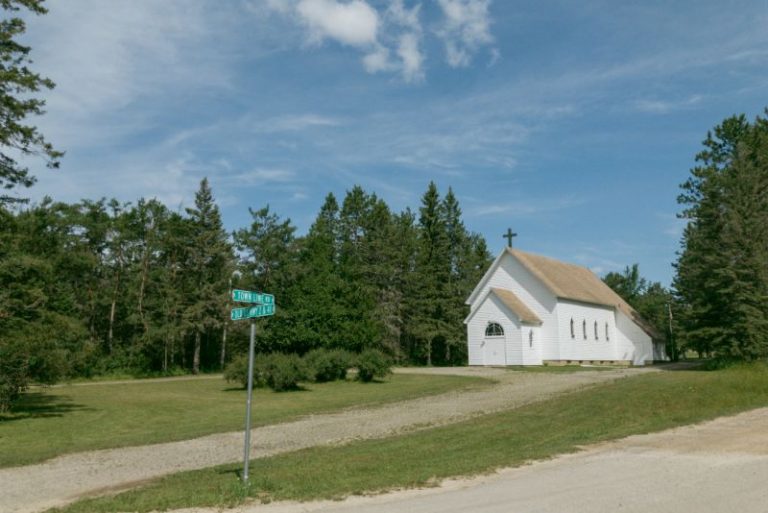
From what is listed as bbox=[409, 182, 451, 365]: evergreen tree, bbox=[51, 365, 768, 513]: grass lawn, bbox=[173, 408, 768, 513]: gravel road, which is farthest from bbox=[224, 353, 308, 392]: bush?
bbox=[409, 182, 451, 365]: evergreen tree

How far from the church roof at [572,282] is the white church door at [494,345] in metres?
4.66

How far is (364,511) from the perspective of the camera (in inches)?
292

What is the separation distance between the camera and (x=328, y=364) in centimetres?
2912

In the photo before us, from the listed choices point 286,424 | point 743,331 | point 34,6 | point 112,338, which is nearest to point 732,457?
point 286,424

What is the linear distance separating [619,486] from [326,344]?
42.2 m

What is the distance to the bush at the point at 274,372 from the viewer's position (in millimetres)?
25922

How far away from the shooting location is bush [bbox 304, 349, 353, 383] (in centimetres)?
2867

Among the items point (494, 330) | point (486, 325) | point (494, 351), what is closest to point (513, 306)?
point (494, 330)

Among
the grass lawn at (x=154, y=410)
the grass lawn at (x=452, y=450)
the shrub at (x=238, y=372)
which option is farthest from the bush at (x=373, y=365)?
the grass lawn at (x=452, y=450)

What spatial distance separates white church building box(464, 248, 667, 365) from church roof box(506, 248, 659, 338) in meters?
0.07

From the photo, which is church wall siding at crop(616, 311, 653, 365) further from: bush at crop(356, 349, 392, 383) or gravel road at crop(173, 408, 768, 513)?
gravel road at crop(173, 408, 768, 513)

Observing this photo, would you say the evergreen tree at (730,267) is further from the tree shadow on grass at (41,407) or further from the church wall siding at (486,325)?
the tree shadow on grass at (41,407)

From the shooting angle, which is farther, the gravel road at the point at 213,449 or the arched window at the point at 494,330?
the arched window at the point at 494,330

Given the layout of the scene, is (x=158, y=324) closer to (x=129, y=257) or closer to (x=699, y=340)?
(x=129, y=257)
